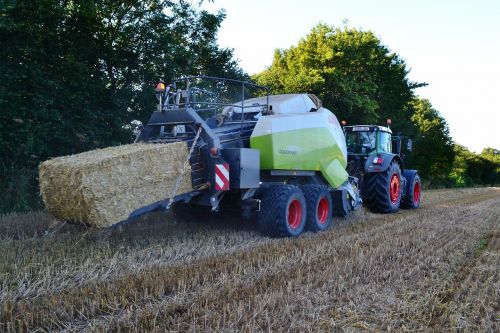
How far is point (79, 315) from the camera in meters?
3.21

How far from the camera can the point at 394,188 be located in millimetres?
10148

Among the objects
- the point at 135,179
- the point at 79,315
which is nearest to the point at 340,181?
the point at 135,179

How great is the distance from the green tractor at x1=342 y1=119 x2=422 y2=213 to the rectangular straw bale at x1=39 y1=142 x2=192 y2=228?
5.46 metres

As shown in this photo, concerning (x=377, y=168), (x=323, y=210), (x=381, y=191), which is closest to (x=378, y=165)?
(x=377, y=168)

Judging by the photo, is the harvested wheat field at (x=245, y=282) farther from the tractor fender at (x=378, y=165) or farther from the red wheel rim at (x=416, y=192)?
the red wheel rim at (x=416, y=192)

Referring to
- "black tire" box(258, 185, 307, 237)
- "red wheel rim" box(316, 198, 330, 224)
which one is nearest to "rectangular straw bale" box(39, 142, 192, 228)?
"black tire" box(258, 185, 307, 237)

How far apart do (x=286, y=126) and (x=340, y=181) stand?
174cm

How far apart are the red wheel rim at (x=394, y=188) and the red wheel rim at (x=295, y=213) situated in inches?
156

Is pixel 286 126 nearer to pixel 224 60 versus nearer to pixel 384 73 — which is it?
pixel 224 60

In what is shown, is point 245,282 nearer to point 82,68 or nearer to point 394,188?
point 394,188

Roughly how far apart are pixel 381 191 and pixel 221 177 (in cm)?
493

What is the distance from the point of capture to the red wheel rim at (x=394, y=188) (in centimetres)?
1002

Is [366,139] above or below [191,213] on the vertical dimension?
above

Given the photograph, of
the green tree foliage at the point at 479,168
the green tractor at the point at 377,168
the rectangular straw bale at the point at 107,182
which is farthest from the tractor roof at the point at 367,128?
the green tree foliage at the point at 479,168
